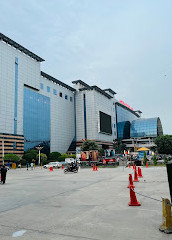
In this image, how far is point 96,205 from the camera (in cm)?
834

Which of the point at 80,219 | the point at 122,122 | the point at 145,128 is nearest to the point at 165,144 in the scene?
the point at 122,122

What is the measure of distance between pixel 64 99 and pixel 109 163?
58489 mm

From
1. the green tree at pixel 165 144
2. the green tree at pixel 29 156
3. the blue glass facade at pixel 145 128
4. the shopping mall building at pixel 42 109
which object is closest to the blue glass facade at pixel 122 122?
the blue glass facade at pixel 145 128

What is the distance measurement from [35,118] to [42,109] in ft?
18.9

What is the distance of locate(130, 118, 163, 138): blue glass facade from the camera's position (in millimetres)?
136663

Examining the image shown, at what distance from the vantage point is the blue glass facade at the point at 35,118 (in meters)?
69.4

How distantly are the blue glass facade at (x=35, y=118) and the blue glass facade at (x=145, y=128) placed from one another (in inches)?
3017

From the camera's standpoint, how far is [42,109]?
7856 cm

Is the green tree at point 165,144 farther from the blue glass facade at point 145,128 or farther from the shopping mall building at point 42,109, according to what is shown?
the blue glass facade at point 145,128

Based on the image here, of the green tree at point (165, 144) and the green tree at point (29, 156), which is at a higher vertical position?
the green tree at point (165, 144)

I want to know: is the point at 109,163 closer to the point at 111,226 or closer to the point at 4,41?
the point at 111,226

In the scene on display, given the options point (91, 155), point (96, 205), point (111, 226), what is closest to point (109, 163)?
point (91, 155)

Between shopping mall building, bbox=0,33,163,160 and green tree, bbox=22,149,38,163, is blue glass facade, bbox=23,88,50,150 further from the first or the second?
green tree, bbox=22,149,38,163

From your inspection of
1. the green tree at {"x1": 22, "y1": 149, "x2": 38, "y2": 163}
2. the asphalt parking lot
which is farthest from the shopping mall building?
the asphalt parking lot
